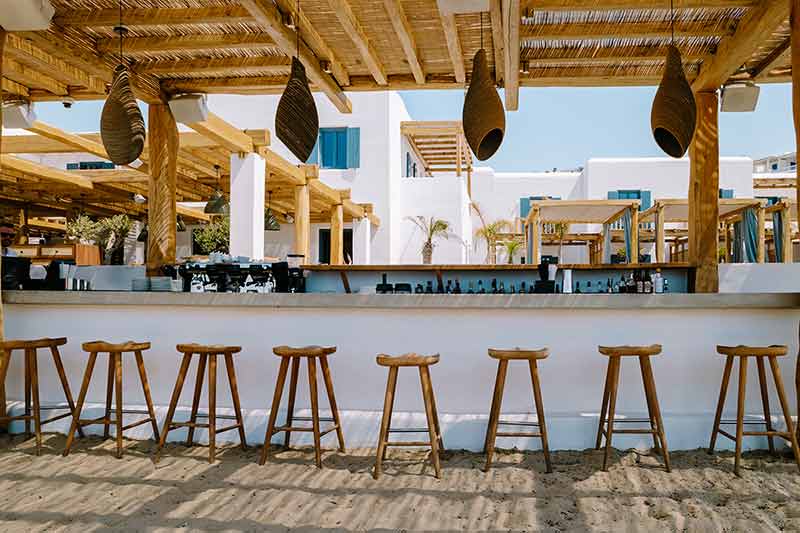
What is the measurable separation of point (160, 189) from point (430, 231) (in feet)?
30.2

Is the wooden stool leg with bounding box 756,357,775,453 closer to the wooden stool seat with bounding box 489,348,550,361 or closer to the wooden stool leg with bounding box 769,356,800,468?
the wooden stool leg with bounding box 769,356,800,468

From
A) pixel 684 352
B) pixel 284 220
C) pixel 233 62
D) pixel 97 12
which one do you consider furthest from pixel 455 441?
pixel 284 220

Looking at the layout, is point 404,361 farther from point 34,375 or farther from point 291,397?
point 34,375

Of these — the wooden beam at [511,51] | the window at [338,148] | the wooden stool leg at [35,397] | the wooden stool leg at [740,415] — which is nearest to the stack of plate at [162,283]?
the wooden stool leg at [35,397]

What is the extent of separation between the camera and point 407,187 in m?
15.5

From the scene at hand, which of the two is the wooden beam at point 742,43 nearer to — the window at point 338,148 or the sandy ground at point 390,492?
the sandy ground at point 390,492

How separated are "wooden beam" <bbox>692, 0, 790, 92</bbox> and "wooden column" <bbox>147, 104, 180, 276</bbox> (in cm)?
500

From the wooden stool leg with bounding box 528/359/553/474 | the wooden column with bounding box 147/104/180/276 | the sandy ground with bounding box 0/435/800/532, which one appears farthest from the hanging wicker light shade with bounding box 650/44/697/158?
the wooden column with bounding box 147/104/180/276

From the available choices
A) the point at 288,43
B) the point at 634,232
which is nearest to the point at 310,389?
the point at 288,43

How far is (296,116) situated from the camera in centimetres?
399

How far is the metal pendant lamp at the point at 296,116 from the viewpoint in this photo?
3951 mm

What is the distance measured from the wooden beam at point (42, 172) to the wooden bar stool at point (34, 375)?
511 centimetres

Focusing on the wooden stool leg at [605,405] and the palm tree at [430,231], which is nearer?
the wooden stool leg at [605,405]

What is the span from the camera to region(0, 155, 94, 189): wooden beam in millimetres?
9422
